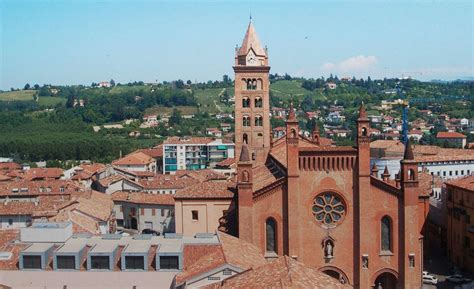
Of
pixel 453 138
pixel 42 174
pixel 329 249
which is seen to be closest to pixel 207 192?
pixel 329 249

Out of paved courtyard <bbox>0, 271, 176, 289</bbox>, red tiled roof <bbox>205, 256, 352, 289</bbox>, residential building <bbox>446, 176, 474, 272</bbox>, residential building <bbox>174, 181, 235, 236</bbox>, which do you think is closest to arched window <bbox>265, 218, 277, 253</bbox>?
paved courtyard <bbox>0, 271, 176, 289</bbox>

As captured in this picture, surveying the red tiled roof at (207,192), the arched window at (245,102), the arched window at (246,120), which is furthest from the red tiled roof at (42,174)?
the red tiled roof at (207,192)

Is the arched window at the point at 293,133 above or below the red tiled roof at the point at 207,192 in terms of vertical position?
above

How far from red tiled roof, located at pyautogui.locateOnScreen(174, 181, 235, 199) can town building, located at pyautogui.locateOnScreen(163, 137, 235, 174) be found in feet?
257

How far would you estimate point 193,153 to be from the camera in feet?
449

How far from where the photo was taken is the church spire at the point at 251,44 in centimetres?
6556

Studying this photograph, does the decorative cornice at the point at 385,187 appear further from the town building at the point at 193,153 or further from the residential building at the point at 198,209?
the town building at the point at 193,153


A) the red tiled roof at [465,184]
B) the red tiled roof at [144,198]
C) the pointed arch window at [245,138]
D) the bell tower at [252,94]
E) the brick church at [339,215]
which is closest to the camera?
the brick church at [339,215]

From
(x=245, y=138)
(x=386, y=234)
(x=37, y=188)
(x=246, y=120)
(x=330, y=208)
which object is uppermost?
(x=246, y=120)

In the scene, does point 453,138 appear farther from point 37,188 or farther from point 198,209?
point 198,209

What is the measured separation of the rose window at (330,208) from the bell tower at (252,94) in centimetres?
2432

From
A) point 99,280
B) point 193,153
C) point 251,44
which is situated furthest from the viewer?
point 193,153

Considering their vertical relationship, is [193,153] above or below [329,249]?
below

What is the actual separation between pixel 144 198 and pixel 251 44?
21.2 metres
